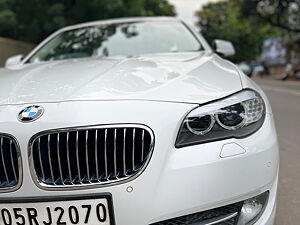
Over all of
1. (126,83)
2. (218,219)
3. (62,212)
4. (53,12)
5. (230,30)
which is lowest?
(230,30)

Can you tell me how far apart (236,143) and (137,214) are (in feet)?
1.72

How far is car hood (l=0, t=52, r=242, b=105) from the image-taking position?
72.2 inches

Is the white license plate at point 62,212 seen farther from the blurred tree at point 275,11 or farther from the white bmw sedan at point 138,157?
the blurred tree at point 275,11

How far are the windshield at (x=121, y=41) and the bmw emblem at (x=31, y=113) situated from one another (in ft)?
5.63

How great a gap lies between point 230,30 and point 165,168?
52167mm

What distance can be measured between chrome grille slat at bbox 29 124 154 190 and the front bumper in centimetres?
3

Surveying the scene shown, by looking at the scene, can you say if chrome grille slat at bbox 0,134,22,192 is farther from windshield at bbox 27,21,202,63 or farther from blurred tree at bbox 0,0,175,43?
blurred tree at bbox 0,0,175,43

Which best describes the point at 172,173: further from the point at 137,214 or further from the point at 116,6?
the point at 116,6

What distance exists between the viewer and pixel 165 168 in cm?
160

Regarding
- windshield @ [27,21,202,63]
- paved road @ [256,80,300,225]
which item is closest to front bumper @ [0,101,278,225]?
paved road @ [256,80,300,225]

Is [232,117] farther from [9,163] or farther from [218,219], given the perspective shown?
[9,163]

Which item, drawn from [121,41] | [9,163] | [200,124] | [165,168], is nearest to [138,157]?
[165,168]

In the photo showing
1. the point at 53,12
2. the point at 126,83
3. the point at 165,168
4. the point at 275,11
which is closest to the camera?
the point at 165,168

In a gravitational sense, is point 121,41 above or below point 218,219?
above
